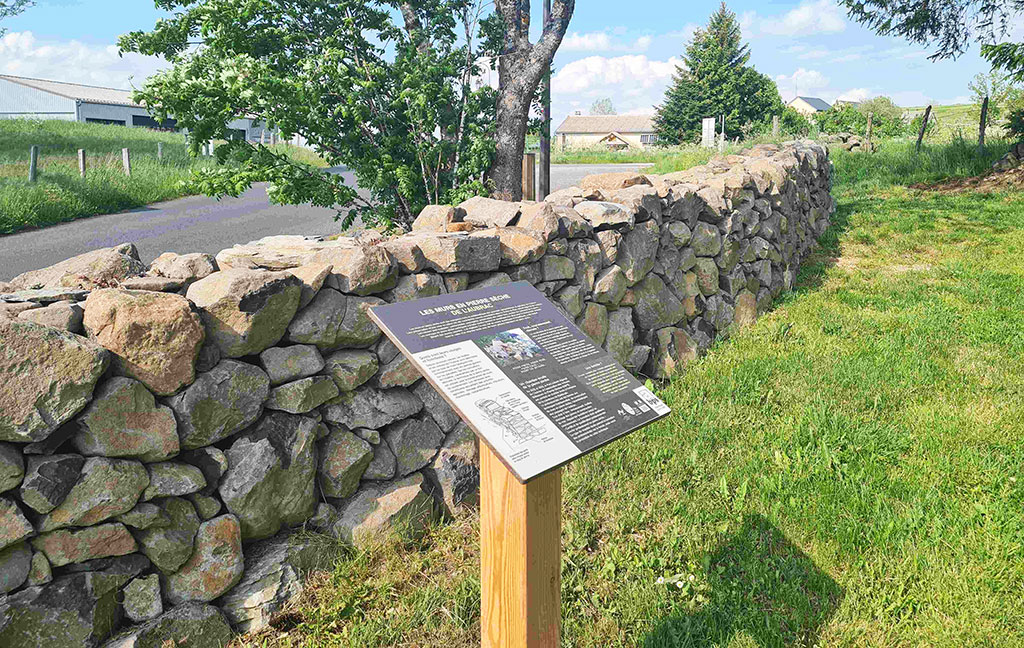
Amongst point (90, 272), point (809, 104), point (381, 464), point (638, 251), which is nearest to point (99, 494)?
point (90, 272)

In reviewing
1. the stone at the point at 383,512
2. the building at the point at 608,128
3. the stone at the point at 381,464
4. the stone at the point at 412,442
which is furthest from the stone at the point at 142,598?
the building at the point at 608,128

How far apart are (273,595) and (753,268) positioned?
537 cm

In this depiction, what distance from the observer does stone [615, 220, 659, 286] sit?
487 cm

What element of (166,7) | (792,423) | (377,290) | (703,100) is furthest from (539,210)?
(703,100)

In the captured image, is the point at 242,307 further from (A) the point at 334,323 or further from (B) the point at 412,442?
(B) the point at 412,442

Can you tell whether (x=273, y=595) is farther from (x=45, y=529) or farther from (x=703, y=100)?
(x=703, y=100)

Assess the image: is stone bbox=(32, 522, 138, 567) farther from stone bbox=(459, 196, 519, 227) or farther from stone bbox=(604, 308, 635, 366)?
stone bbox=(604, 308, 635, 366)

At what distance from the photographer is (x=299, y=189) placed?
567cm

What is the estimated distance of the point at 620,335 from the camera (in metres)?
4.79

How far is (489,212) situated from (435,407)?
1484mm

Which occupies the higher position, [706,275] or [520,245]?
[520,245]

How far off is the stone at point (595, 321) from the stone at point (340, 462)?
5.93 ft

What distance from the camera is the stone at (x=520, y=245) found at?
3859mm

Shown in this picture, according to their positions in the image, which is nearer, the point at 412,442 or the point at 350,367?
the point at 350,367
